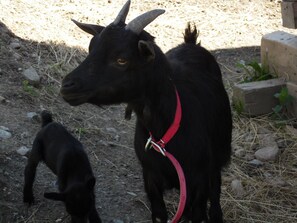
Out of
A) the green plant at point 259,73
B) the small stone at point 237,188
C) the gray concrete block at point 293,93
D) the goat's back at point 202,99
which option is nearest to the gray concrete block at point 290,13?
the gray concrete block at point 293,93

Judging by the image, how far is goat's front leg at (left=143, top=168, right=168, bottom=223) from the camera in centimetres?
476

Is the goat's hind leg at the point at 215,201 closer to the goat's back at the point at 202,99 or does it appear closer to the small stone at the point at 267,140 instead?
the goat's back at the point at 202,99

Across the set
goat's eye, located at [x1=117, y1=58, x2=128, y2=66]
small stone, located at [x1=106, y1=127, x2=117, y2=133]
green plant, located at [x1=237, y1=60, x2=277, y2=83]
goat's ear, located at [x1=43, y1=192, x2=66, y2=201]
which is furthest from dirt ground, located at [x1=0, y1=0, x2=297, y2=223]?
goat's eye, located at [x1=117, y1=58, x2=128, y2=66]

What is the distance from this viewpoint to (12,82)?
23.5 ft

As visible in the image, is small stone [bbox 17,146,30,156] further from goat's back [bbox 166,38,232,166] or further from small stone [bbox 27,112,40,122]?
goat's back [bbox 166,38,232,166]

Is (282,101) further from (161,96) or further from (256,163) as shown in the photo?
(161,96)

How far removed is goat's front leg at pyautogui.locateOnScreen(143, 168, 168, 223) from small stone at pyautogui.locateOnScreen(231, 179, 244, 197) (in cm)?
121

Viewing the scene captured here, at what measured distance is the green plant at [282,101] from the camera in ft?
23.4

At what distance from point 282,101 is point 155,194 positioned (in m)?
2.84

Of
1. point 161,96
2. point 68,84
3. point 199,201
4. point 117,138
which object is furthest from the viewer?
point 117,138

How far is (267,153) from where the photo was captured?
657cm

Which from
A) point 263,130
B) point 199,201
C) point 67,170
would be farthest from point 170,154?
point 263,130

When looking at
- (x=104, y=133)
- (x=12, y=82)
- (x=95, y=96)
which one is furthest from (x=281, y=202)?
(x=12, y=82)

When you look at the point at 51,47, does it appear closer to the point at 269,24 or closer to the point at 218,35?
the point at 218,35
